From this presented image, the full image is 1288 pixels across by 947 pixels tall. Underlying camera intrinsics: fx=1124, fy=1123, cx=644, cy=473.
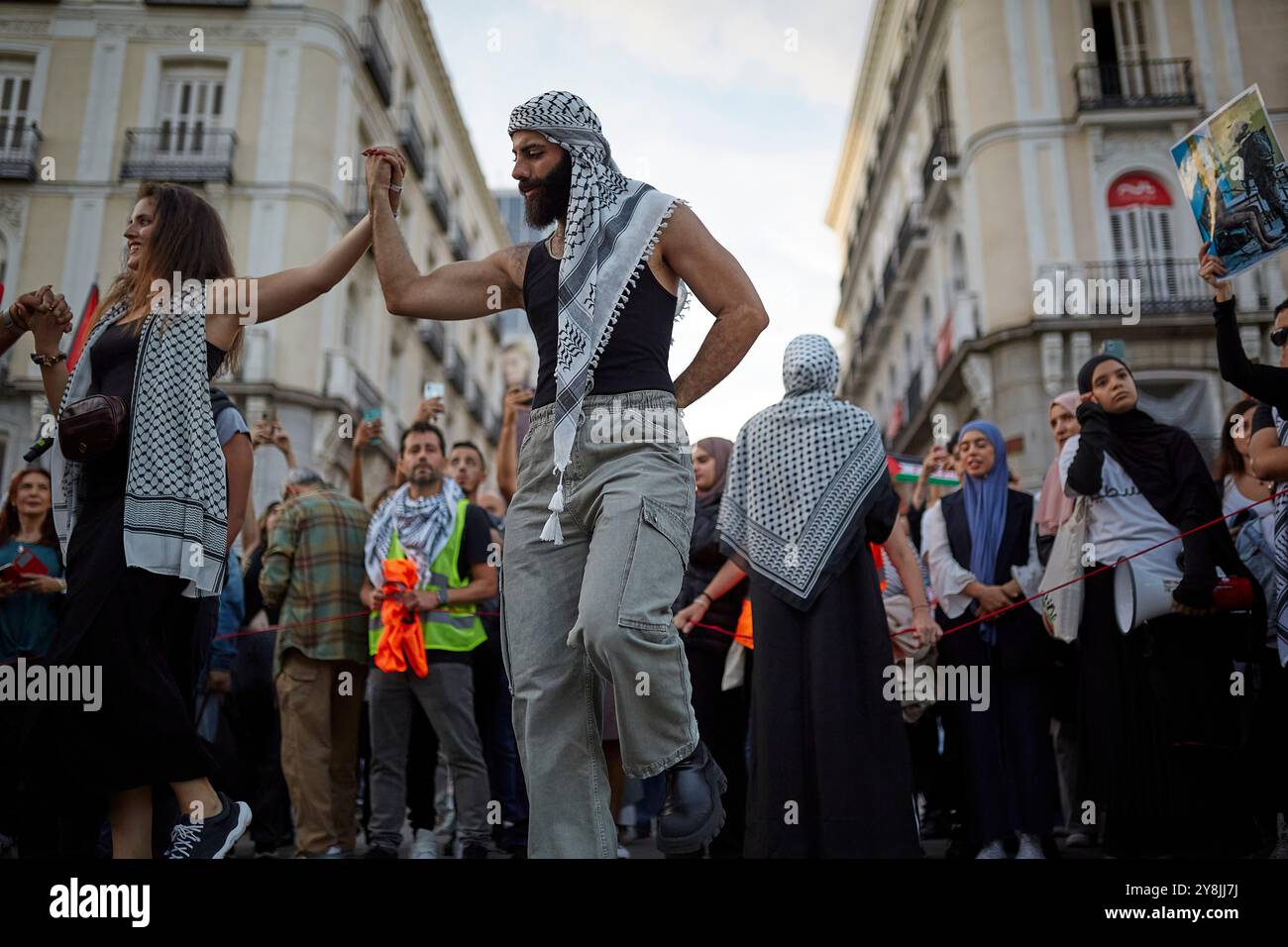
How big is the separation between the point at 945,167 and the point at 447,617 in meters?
18.0

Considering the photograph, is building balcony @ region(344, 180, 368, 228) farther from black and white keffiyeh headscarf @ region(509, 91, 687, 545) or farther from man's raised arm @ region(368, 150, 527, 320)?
black and white keffiyeh headscarf @ region(509, 91, 687, 545)

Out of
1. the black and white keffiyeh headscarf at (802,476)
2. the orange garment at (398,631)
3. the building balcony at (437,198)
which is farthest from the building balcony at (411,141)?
the black and white keffiyeh headscarf at (802,476)

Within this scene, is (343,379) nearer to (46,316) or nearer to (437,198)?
(437,198)

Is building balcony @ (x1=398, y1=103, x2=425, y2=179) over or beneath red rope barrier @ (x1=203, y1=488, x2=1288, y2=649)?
over

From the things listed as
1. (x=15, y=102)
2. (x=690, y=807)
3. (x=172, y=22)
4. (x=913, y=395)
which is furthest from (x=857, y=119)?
(x=690, y=807)

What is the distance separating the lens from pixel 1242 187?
4.21 m

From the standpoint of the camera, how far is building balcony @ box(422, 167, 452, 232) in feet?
86.5

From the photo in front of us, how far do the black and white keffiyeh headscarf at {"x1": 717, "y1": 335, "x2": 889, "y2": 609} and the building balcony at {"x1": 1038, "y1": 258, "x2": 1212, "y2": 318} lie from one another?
15667 mm

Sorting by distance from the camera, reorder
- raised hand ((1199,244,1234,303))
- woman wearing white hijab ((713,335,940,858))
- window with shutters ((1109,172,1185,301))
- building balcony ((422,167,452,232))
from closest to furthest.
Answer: woman wearing white hijab ((713,335,940,858)) < raised hand ((1199,244,1234,303)) < window with shutters ((1109,172,1185,301)) < building balcony ((422,167,452,232))

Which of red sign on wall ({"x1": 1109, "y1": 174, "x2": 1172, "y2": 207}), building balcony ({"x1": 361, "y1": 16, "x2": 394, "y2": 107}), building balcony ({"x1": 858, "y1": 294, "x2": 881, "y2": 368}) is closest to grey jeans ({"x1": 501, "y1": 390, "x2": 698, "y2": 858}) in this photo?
red sign on wall ({"x1": 1109, "y1": 174, "x2": 1172, "y2": 207})

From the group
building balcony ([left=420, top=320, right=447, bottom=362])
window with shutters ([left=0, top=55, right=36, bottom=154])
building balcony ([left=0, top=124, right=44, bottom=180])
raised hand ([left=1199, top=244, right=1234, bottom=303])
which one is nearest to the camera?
raised hand ([left=1199, top=244, right=1234, bottom=303])
